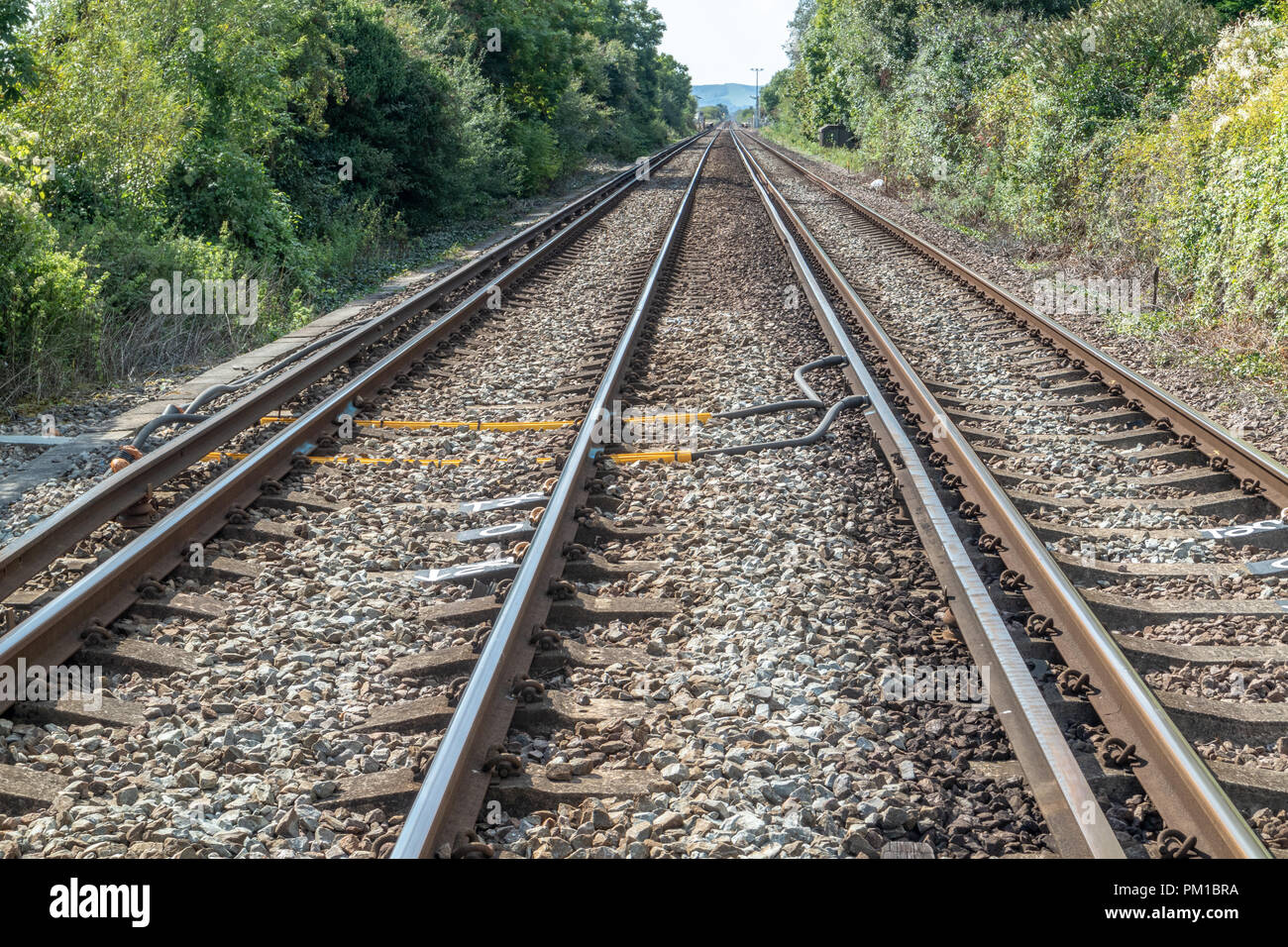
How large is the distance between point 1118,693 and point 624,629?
1.89 metres

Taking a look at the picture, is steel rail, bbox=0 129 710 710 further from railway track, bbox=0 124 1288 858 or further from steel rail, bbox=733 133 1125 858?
steel rail, bbox=733 133 1125 858

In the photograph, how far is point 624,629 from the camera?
4.29 meters

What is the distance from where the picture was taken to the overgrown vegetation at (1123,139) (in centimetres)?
919

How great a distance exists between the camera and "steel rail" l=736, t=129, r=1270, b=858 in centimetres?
285

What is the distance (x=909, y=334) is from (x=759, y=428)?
3.45 metres

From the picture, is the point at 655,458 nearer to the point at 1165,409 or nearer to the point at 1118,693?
the point at 1118,693

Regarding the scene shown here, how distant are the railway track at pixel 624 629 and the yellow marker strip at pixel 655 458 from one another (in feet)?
0.08

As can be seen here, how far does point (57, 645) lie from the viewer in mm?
3988

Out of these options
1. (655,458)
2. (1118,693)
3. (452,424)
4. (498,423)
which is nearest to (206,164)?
(452,424)

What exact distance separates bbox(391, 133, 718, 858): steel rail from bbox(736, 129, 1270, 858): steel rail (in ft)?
6.81

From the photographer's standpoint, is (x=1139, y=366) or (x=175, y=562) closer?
(x=175, y=562)

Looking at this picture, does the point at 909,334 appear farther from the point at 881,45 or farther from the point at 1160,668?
the point at 881,45
